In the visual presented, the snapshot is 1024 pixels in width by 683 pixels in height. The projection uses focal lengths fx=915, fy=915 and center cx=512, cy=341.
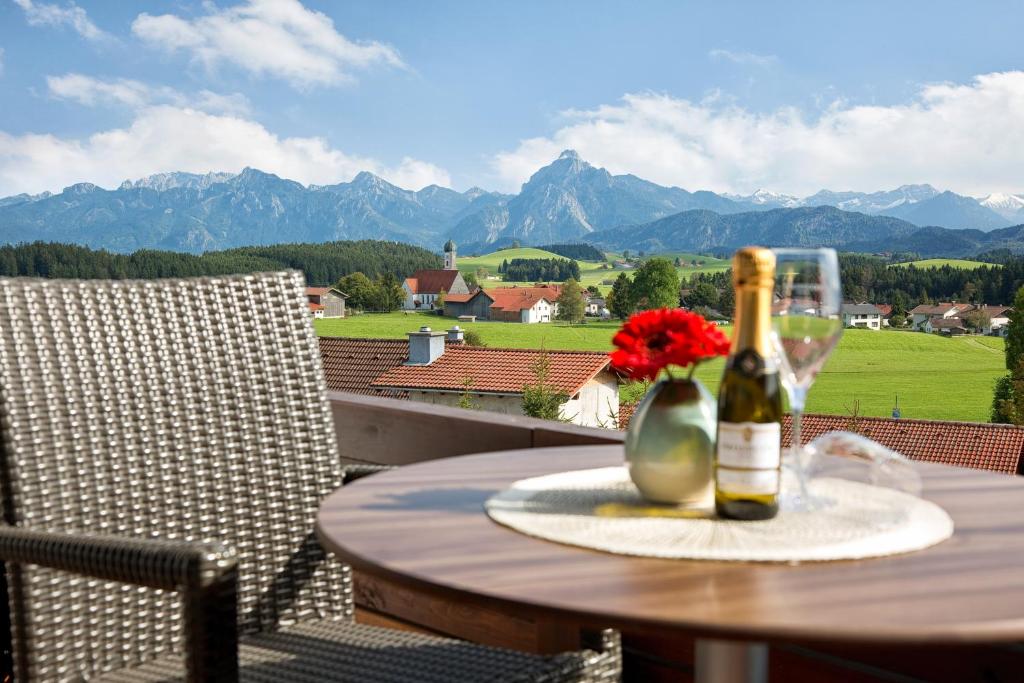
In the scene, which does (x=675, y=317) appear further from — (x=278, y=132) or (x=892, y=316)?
(x=278, y=132)

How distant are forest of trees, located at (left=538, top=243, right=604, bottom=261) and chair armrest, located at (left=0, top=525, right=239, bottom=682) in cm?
5197

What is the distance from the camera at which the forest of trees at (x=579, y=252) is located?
5328 centimetres

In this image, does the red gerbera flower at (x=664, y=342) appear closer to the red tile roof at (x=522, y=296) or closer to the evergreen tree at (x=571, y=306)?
the evergreen tree at (x=571, y=306)

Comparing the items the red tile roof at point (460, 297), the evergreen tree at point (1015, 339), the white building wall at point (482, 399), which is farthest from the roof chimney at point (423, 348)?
the red tile roof at point (460, 297)

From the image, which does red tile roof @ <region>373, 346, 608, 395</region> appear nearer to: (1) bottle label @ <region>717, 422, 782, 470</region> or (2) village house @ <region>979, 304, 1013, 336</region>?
(1) bottle label @ <region>717, 422, 782, 470</region>

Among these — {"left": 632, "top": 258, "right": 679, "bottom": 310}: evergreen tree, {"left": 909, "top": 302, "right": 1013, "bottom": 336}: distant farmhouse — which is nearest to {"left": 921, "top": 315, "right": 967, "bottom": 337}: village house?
{"left": 909, "top": 302, "right": 1013, "bottom": 336}: distant farmhouse

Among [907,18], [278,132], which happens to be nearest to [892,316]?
[907,18]

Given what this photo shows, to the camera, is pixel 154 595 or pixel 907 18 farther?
pixel 907 18

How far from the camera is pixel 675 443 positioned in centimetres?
96

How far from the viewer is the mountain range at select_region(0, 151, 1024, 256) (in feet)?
237

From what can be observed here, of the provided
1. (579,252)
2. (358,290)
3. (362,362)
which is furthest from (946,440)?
(579,252)

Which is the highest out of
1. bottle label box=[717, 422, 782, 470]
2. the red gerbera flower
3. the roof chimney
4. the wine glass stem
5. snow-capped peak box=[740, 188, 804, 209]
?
snow-capped peak box=[740, 188, 804, 209]

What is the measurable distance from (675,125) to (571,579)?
106033 millimetres

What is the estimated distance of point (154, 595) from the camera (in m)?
1.24
